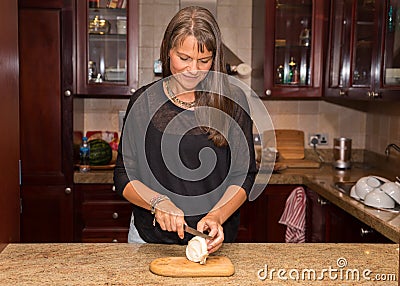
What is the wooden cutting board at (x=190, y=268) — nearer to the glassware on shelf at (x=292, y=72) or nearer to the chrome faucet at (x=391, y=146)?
the chrome faucet at (x=391, y=146)

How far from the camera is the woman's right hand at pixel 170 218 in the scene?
147 centimetres

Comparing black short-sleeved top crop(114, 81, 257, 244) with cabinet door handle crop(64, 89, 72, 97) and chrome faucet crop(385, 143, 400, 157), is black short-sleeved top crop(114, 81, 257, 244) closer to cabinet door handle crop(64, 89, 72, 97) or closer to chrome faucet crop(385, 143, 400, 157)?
cabinet door handle crop(64, 89, 72, 97)

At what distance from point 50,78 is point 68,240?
887mm

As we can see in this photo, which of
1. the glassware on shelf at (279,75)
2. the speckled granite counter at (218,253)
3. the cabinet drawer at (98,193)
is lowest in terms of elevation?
the cabinet drawer at (98,193)

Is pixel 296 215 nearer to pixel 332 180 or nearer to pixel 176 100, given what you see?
pixel 332 180

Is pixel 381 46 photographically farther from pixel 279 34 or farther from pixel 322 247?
pixel 322 247

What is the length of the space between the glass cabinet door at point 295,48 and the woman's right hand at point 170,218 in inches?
75.9

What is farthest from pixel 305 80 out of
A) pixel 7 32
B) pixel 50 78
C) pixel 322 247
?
pixel 7 32

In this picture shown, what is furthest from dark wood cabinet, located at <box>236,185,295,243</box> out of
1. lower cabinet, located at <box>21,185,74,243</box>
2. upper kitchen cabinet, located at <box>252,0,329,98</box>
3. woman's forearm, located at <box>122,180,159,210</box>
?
woman's forearm, located at <box>122,180,159,210</box>

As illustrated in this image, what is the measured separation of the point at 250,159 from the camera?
1803 mm

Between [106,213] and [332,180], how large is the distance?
48.0 inches

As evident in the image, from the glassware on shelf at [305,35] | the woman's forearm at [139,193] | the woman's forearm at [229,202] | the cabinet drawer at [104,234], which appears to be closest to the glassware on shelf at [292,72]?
the glassware on shelf at [305,35]

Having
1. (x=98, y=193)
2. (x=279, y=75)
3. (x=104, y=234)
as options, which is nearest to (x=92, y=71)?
(x=98, y=193)

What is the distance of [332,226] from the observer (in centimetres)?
279
